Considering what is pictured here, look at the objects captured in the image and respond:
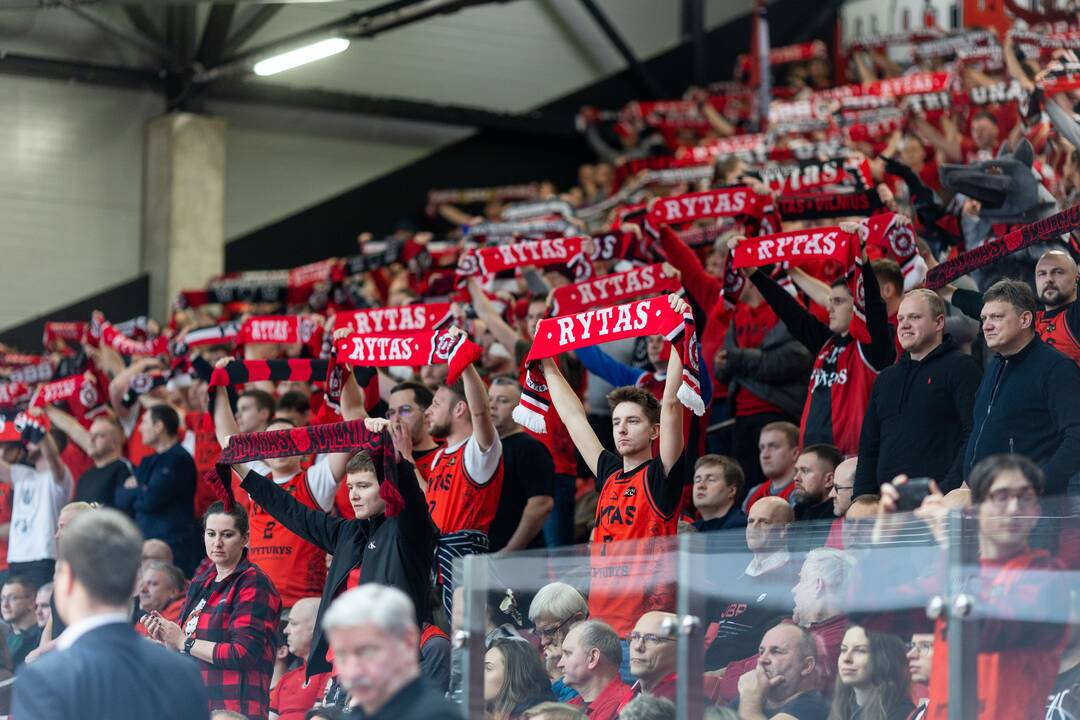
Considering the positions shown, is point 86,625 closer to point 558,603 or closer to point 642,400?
point 558,603

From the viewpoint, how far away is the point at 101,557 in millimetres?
3648

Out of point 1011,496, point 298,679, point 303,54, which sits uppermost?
A: point 303,54

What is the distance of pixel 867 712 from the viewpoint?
14.1ft

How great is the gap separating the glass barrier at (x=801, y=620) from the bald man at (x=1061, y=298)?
152cm

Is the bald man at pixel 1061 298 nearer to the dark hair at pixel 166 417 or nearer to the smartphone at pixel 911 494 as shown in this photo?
the smartphone at pixel 911 494

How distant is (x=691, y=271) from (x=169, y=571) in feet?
9.96

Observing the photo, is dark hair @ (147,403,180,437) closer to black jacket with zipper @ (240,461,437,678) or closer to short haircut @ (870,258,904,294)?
black jacket with zipper @ (240,461,437,678)

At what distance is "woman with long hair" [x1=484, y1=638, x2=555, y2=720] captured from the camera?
189 inches

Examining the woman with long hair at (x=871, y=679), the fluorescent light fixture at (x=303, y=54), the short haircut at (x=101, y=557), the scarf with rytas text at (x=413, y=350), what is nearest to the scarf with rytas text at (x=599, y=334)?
the scarf with rytas text at (x=413, y=350)

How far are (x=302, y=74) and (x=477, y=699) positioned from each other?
42.5 ft

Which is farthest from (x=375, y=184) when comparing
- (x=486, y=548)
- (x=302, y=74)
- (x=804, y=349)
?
(x=486, y=548)

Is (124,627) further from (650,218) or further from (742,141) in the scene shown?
(742,141)

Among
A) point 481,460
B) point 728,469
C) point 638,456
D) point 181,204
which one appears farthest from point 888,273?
point 181,204

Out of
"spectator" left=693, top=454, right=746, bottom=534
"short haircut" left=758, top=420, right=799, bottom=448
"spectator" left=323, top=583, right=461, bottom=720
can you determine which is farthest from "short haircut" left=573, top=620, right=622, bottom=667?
"short haircut" left=758, top=420, right=799, bottom=448
